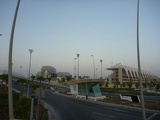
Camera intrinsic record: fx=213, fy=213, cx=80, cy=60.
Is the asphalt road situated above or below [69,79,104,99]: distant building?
below

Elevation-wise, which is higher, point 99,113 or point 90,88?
point 90,88

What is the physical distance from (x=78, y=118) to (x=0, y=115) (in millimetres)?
A: 8298

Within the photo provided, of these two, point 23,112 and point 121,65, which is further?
point 121,65

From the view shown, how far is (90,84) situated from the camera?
60531 millimetres

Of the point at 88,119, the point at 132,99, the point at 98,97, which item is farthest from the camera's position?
the point at 98,97

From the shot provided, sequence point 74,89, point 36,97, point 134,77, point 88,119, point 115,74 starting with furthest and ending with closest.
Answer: point 134,77
point 115,74
point 74,89
point 88,119
point 36,97

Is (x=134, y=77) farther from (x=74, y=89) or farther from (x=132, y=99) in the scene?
(x=132, y=99)

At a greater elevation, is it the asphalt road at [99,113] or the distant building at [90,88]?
the distant building at [90,88]

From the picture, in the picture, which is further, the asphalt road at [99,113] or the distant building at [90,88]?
the distant building at [90,88]

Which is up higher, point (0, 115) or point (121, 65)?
point (121, 65)

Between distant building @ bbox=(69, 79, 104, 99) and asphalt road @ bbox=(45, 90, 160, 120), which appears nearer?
asphalt road @ bbox=(45, 90, 160, 120)

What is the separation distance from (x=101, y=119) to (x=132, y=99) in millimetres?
26366

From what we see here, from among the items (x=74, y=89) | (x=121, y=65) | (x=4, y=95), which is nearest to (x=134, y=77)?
(x=121, y=65)

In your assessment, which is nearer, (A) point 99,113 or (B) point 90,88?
(A) point 99,113
